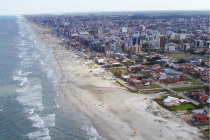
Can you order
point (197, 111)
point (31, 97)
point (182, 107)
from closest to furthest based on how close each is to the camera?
point (197, 111)
point (182, 107)
point (31, 97)

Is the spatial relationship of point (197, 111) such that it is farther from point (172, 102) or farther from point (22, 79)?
point (22, 79)

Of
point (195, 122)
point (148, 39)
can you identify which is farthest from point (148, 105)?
point (148, 39)

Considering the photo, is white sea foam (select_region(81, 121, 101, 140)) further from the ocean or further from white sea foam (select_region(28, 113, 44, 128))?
white sea foam (select_region(28, 113, 44, 128))

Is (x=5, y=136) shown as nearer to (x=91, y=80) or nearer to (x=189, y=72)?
(x=91, y=80)

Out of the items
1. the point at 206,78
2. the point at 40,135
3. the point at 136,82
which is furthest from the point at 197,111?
the point at 40,135

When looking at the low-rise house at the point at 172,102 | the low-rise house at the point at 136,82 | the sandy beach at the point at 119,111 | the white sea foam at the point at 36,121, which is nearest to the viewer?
the sandy beach at the point at 119,111

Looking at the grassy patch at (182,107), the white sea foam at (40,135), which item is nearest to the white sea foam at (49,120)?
the white sea foam at (40,135)

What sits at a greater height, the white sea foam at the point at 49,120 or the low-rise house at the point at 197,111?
the white sea foam at the point at 49,120

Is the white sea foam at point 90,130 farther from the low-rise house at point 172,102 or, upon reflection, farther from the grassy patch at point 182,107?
the low-rise house at point 172,102
